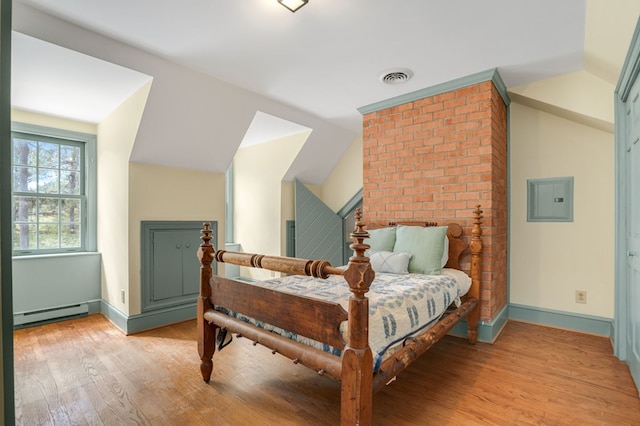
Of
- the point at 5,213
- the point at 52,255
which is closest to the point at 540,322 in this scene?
the point at 5,213

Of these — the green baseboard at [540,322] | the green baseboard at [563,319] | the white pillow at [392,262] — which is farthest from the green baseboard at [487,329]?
the white pillow at [392,262]

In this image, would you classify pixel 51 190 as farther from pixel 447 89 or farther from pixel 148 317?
pixel 447 89

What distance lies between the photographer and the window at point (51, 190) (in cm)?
329

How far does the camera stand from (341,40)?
2.26 meters

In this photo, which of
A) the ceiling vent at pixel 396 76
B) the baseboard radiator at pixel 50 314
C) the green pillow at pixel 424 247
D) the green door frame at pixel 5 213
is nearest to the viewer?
the green door frame at pixel 5 213

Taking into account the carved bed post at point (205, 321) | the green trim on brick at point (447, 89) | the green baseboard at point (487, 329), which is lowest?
the green baseboard at point (487, 329)

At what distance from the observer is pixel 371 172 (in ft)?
11.8

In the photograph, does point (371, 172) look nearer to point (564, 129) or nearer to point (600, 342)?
point (564, 129)

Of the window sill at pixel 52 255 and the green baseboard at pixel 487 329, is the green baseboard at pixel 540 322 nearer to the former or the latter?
the green baseboard at pixel 487 329

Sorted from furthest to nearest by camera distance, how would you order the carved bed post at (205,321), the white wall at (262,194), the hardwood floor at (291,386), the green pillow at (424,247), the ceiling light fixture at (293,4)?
the white wall at (262,194) < the green pillow at (424,247) < the carved bed post at (205,321) < the ceiling light fixture at (293,4) < the hardwood floor at (291,386)

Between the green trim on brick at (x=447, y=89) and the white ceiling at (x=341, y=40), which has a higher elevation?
the white ceiling at (x=341, y=40)

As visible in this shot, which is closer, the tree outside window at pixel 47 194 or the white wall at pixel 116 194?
the white wall at pixel 116 194

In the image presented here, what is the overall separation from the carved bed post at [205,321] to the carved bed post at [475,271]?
7.08ft

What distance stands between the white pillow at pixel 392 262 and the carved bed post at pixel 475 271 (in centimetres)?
60
